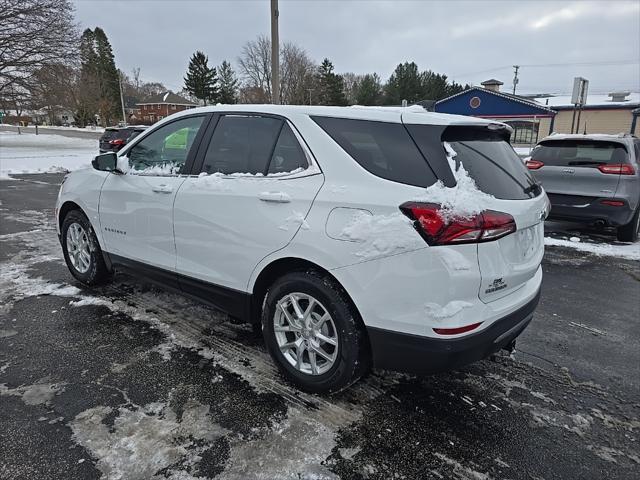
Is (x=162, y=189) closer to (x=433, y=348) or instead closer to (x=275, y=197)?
(x=275, y=197)

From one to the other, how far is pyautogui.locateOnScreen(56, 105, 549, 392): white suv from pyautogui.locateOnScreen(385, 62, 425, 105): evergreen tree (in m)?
66.4

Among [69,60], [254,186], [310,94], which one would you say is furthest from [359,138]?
[310,94]

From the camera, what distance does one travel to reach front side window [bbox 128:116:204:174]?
346 centimetres

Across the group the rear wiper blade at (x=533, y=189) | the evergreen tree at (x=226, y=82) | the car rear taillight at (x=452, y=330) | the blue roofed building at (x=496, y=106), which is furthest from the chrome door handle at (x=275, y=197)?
the evergreen tree at (x=226, y=82)

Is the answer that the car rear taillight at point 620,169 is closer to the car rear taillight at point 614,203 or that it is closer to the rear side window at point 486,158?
the car rear taillight at point 614,203

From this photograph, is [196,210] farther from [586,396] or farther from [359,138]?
[586,396]

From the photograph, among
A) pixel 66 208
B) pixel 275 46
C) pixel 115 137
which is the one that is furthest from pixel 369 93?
pixel 66 208

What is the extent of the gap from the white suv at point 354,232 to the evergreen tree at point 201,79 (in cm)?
7462

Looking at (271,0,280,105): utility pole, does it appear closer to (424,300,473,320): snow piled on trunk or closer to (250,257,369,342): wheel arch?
(250,257,369,342): wheel arch

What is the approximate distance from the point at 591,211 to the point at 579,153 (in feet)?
3.06

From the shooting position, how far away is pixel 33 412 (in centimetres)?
257

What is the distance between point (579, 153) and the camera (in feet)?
22.5

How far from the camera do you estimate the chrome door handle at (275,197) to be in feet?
8.76

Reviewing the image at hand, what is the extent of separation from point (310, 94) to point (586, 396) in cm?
6378
